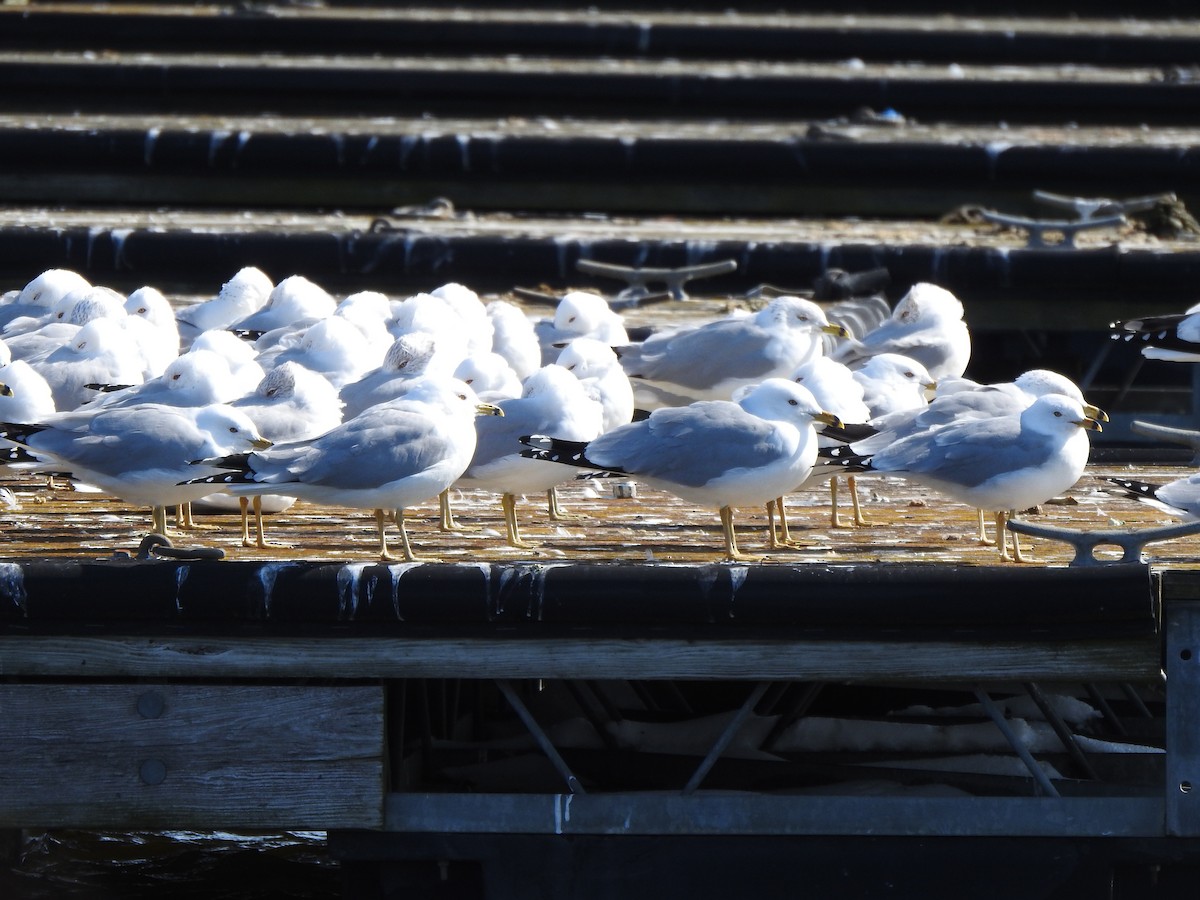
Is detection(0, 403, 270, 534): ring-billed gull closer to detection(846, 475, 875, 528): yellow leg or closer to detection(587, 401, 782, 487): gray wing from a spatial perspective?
detection(587, 401, 782, 487): gray wing

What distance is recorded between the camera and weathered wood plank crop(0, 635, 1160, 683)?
4.89 metres

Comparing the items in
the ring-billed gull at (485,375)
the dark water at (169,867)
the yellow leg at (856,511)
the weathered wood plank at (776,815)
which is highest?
the ring-billed gull at (485,375)

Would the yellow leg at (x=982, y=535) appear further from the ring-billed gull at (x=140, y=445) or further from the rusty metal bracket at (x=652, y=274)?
the rusty metal bracket at (x=652, y=274)

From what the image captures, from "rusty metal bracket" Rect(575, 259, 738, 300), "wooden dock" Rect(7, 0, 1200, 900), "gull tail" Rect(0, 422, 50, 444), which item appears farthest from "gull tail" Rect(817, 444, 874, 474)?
"rusty metal bracket" Rect(575, 259, 738, 300)

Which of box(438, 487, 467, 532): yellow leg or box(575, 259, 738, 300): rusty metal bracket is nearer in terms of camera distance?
box(438, 487, 467, 532): yellow leg

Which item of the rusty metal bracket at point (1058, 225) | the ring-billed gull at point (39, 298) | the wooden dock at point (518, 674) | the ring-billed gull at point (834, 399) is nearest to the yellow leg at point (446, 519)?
the wooden dock at point (518, 674)

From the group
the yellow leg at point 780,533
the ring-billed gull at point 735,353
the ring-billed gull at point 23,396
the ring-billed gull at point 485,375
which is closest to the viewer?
the yellow leg at point 780,533

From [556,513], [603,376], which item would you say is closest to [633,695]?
[556,513]

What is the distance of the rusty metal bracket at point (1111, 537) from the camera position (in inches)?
191

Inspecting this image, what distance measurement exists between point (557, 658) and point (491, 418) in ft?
3.95

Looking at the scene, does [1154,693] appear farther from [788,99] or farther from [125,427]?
[788,99]

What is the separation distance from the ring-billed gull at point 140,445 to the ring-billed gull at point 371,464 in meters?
0.14

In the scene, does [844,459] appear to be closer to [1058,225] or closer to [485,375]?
[485,375]

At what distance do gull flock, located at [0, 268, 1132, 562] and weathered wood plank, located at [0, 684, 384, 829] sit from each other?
0.61 meters
